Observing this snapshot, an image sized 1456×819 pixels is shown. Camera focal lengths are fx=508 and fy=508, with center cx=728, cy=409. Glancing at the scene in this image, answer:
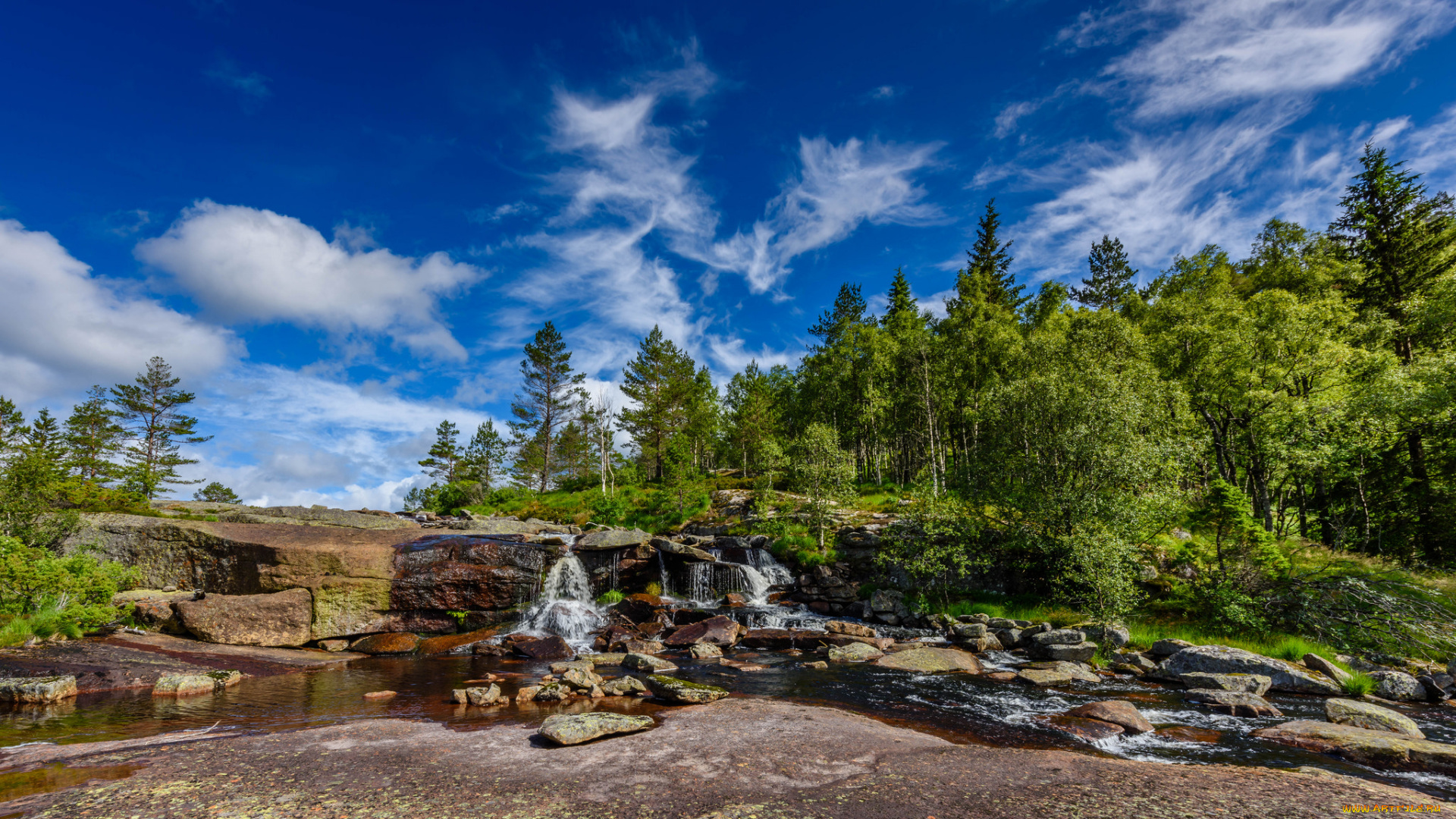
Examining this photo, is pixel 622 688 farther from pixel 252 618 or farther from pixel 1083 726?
pixel 252 618

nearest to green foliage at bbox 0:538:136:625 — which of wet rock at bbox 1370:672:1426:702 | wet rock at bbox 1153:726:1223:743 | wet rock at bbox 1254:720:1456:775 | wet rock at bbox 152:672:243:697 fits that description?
wet rock at bbox 152:672:243:697

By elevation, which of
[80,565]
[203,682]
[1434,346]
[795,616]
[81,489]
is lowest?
[795,616]

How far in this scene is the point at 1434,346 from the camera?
29922mm

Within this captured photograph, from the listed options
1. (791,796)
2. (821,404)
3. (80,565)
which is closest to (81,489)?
(80,565)

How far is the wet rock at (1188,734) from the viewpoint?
10.6 meters

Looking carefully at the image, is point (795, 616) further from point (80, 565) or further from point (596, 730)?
point (80, 565)

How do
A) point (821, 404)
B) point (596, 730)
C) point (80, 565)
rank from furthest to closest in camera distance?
point (821, 404) < point (80, 565) < point (596, 730)

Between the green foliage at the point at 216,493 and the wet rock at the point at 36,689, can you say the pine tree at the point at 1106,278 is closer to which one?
the wet rock at the point at 36,689

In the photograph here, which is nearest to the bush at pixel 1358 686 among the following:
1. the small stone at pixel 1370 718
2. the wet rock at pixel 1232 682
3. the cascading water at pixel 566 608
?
the wet rock at pixel 1232 682

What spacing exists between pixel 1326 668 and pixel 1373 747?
9.60 metres

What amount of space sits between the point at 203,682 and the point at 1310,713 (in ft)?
93.3

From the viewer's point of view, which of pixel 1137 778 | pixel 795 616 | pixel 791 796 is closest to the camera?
pixel 791 796

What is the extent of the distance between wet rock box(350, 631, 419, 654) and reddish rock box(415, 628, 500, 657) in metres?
0.38

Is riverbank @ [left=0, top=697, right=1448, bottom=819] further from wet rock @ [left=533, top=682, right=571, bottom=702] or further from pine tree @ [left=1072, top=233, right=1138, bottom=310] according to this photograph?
pine tree @ [left=1072, top=233, right=1138, bottom=310]
